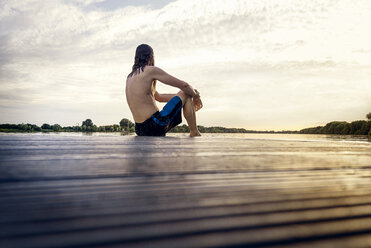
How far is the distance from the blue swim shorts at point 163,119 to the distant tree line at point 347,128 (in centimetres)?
948

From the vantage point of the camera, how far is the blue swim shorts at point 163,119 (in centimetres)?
409

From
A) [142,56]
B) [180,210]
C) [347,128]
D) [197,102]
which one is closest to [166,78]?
[142,56]

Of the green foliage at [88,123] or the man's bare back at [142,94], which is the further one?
the green foliage at [88,123]

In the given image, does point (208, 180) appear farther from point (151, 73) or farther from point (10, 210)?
point (151, 73)

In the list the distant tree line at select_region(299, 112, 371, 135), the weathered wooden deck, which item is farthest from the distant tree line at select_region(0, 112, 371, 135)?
the weathered wooden deck

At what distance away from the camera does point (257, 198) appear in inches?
20.9

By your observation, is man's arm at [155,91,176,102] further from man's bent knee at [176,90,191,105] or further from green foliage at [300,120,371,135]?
green foliage at [300,120,371,135]

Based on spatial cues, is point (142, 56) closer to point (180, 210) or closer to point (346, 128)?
point (180, 210)

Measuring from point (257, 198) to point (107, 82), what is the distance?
17.9 m

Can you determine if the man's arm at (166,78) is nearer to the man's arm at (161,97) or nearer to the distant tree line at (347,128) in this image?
the man's arm at (161,97)

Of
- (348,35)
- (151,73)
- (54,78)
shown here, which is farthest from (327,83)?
(54,78)

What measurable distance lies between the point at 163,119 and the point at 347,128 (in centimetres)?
1055

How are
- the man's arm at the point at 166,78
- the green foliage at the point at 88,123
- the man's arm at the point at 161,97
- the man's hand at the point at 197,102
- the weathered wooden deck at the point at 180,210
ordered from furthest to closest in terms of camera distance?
the green foliage at the point at 88,123
the man's arm at the point at 161,97
the man's hand at the point at 197,102
the man's arm at the point at 166,78
the weathered wooden deck at the point at 180,210

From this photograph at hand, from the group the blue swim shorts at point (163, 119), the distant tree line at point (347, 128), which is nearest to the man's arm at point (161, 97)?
the blue swim shorts at point (163, 119)
